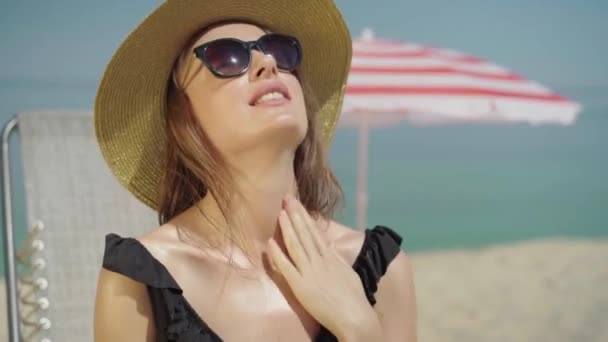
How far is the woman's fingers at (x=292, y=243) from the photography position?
1065 mm

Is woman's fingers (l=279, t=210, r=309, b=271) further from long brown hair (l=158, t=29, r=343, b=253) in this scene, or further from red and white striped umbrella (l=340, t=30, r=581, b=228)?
red and white striped umbrella (l=340, t=30, r=581, b=228)

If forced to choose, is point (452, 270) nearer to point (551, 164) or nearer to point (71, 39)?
point (551, 164)

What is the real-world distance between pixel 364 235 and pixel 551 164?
3.65 metres

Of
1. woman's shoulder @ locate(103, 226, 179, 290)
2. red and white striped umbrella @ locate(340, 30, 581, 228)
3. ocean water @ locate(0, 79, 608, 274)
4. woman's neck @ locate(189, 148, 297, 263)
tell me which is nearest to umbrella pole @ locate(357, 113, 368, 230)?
ocean water @ locate(0, 79, 608, 274)

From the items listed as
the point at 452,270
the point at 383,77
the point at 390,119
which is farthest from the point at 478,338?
the point at 383,77

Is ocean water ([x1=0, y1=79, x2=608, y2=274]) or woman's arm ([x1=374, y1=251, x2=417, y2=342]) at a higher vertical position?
ocean water ([x1=0, y1=79, x2=608, y2=274])

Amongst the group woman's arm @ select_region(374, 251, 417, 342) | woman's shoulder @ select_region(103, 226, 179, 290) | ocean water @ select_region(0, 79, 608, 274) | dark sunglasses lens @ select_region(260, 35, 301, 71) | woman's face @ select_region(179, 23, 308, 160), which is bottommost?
woman's arm @ select_region(374, 251, 417, 342)

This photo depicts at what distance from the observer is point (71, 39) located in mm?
3316

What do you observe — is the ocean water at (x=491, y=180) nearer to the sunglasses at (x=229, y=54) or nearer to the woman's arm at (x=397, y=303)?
the woman's arm at (x=397, y=303)

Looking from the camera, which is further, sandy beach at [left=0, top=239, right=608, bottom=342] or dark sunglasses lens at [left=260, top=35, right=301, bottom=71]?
sandy beach at [left=0, top=239, right=608, bottom=342]

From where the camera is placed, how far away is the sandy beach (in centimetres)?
408

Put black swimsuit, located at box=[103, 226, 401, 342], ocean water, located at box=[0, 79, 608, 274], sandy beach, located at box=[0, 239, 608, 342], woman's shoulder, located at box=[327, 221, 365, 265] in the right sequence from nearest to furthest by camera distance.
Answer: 1. black swimsuit, located at box=[103, 226, 401, 342]
2. woman's shoulder, located at box=[327, 221, 365, 265]
3. sandy beach, located at box=[0, 239, 608, 342]
4. ocean water, located at box=[0, 79, 608, 274]

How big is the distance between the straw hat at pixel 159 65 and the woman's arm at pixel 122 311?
265mm

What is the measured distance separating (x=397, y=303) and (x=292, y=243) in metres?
0.21
